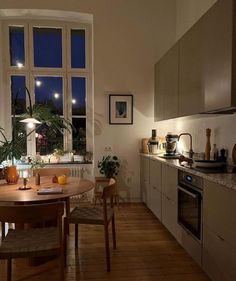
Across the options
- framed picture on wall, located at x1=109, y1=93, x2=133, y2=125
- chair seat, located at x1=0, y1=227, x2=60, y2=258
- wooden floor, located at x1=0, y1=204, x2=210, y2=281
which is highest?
framed picture on wall, located at x1=109, y1=93, x2=133, y2=125

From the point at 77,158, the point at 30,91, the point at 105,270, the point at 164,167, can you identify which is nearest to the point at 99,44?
the point at 30,91

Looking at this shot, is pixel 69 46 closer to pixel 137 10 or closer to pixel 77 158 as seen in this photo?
pixel 137 10

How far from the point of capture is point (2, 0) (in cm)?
447

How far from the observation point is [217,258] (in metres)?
2.12

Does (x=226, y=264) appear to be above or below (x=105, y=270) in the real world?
above

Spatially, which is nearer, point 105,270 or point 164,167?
point 105,270

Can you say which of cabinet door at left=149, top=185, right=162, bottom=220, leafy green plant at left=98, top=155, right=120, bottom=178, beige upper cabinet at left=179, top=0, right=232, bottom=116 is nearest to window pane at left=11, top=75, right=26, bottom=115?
leafy green plant at left=98, top=155, right=120, bottom=178

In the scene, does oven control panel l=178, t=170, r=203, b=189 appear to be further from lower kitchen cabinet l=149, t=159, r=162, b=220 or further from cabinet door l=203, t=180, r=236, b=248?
lower kitchen cabinet l=149, t=159, r=162, b=220

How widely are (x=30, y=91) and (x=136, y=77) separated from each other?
194 cm

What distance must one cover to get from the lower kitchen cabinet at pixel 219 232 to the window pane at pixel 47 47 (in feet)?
12.4

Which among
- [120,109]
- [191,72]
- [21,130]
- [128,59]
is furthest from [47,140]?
[191,72]

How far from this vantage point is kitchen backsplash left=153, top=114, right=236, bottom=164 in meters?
2.91

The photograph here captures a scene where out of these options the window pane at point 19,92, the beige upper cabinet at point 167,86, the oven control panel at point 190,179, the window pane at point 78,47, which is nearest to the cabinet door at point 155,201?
the oven control panel at point 190,179

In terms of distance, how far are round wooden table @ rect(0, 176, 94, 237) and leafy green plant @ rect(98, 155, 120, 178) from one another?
1.40 metres
